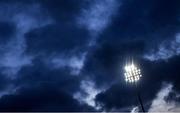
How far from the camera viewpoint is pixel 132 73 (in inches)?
1748

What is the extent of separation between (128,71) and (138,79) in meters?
2.22

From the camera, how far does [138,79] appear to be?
43.5 metres

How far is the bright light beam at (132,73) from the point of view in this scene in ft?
144

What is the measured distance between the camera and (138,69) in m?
44.7

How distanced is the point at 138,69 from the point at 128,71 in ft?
4.96

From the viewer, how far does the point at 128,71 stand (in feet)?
148

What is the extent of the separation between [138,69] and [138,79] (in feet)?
5.98

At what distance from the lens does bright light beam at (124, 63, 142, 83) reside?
44.0m
